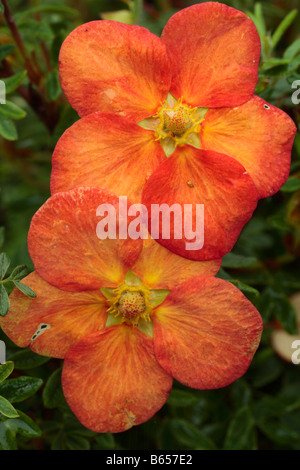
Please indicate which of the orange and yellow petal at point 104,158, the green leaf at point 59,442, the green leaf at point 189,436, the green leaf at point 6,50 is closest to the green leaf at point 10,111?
the green leaf at point 6,50

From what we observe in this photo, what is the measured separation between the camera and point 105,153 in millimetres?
1005

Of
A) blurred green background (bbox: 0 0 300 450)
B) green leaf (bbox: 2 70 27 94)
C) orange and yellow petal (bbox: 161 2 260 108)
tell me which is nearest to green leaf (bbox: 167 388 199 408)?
blurred green background (bbox: 0 0 300 450)

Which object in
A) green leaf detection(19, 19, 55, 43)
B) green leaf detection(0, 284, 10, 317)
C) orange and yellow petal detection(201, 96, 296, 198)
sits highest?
green leaf detection(19, 19, 55, 43)

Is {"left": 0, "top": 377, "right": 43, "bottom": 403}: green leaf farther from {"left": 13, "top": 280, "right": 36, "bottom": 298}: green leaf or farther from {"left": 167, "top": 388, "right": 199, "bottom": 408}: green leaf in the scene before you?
{"left": 167, "top": 388, "right": 199, "bottom": 408}: green leaf

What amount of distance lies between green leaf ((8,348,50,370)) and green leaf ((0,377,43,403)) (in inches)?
2.6

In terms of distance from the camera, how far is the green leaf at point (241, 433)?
4.38ft

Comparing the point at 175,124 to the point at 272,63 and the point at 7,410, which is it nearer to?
the point at 272,63

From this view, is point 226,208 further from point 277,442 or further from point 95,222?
point 277,442

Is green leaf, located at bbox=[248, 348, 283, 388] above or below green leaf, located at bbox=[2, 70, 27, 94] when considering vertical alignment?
below

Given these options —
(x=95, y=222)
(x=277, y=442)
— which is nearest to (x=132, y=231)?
(x=95, y=222)

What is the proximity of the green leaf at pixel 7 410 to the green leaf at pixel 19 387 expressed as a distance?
0.20 ft

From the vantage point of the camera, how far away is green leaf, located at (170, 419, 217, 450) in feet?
4.38

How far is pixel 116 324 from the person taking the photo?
1041 millimetres

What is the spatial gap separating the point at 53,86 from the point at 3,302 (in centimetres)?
57
